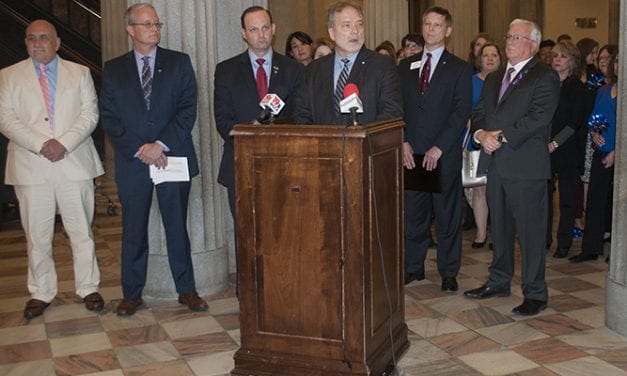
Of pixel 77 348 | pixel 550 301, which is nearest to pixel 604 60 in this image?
pixel 550 301

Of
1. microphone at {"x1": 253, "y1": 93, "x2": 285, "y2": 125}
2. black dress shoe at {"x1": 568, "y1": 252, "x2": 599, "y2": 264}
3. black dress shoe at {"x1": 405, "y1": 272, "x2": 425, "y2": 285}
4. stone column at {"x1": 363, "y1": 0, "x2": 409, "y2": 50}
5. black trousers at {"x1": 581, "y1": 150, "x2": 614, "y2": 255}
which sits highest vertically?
stone column at {"x1": 363, "y1": 0, "x2": 409, "y2": 50}

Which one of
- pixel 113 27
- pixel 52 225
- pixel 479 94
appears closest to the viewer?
pixel 52 225

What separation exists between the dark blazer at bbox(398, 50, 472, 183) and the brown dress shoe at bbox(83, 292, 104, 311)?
2.34m

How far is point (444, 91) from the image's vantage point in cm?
546

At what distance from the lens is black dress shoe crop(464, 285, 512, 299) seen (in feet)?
17.6

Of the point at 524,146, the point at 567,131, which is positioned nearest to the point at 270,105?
the point at 524,146

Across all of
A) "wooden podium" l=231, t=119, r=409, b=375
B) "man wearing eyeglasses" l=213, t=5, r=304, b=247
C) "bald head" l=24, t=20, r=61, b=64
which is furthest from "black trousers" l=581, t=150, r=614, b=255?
"bald head" l=24, t=20, r=61, b=64

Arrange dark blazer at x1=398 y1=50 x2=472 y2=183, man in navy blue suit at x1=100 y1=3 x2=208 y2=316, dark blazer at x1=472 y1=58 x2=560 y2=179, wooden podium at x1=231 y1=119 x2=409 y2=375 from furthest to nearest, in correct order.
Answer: dark blazer at x1=398 y1=50 x2=472 y2=183, man in navy blue suit at x1=100 y1=3 x2=208 y2=316, dark blazer at x1=472 y1=58 x2=560 y2=179, wooden podium at x1=231 y1=119 x2=409 y2=375

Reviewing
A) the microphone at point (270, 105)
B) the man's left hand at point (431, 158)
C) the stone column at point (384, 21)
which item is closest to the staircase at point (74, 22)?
the stone column at point (384, 21)

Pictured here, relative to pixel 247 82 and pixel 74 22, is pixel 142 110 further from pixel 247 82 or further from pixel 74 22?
pixel 74 22

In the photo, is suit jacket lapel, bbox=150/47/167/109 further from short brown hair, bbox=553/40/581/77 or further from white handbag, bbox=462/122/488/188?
short brown hair, bbox=553/40/581/77

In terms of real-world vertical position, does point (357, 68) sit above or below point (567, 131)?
above

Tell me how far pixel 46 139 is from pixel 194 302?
4.57 ft

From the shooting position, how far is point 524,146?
16.2 ft
